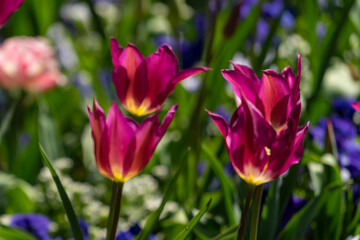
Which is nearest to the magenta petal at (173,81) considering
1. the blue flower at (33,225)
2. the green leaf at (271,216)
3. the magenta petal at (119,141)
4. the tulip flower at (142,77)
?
the tulip flower at (142,77)

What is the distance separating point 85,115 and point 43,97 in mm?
133

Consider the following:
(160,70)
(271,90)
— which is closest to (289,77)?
(271,90)

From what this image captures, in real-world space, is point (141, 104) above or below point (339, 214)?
above

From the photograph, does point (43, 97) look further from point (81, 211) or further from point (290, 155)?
point (290, 155)

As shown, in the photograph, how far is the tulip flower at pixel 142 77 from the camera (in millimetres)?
705

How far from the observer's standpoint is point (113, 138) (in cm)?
62

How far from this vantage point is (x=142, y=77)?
0.71 metres

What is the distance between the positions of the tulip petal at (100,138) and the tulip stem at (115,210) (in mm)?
24

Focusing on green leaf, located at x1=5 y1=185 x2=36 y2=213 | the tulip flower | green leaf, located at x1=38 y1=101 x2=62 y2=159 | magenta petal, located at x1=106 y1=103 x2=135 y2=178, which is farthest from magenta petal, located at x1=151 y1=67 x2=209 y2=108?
green leaf, located at x1=38 y1=101 x2=62 y2=159

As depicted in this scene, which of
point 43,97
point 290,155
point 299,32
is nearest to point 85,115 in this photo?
point 43,97

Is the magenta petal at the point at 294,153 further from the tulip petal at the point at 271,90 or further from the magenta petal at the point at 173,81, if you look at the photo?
the magenta petal at the point at 173,81

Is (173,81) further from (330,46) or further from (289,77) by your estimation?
(330,46)

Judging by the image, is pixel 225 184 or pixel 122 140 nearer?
pixel 122 140

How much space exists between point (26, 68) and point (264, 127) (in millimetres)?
1061
